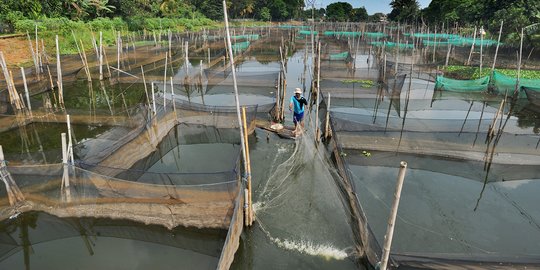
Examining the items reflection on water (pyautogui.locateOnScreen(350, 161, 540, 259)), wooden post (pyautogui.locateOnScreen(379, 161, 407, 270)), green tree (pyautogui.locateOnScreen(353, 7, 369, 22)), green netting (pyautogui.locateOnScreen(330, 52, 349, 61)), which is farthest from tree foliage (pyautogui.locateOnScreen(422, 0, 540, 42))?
green tree (pyautogui.locateOnScreen(353, 7, 369, 22))

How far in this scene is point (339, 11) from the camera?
72562mm

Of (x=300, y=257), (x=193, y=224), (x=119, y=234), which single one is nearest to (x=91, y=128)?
(x=119, y=234)

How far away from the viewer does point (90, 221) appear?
472 centimetres

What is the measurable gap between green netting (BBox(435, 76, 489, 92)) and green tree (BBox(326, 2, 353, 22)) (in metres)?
62.9

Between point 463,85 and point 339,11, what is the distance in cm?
6623

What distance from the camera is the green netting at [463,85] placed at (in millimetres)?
12109

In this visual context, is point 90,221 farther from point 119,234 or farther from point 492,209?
point 492,209

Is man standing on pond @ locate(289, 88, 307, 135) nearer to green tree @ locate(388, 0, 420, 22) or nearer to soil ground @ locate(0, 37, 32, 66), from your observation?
soil ground @ locate(0, 37, 32, 66)

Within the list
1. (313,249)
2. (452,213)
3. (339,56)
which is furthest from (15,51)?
(452,213)

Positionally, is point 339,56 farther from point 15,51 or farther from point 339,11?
point 339,11

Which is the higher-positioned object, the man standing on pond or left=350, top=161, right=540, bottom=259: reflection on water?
the man standing on pond

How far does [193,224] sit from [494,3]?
2781cm

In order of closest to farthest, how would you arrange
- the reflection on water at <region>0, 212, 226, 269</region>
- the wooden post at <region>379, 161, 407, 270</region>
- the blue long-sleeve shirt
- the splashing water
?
the wooden post at <region>379, 161, 407, 270</region> → the reflection on water at <region>0, 212, 226, 269</region> → the splashing water → the blue long-sleeve shirt

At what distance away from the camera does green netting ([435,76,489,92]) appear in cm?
1211
